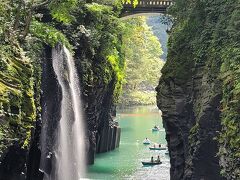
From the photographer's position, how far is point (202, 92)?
18.9 meters

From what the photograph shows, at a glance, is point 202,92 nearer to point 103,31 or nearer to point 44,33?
point 44,33

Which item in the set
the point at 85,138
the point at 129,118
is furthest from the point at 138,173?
the point at 129,118

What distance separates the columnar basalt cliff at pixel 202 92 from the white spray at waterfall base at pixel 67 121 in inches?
179

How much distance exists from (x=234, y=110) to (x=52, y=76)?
31.3ft

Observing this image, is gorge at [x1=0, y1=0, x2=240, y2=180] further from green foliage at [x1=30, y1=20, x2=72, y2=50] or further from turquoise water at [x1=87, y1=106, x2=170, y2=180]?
turquoise water at [x1=87, y1=106, x2=170, y2=180]

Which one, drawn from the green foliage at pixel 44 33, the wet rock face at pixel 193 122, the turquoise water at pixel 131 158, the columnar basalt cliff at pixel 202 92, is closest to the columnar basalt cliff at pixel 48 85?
the green foliage at pixel 44 33

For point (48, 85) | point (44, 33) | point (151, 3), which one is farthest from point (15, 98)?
point (151, 3)

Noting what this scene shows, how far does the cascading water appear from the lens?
22.5 meters

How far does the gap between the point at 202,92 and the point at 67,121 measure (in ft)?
25.3

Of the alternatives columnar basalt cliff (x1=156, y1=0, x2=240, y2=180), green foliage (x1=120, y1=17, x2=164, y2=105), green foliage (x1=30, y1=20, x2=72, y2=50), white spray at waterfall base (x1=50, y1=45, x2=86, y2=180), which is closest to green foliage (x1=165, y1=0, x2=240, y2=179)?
columnar basalt cliff (x1=156, y1=0, x2=240, y2=180)

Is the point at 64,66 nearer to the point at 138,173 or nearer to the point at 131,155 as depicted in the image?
the point at 138,173

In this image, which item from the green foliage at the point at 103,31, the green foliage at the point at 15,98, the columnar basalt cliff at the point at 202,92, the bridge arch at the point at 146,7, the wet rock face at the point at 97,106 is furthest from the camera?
the bridge arch at the point at 146,7

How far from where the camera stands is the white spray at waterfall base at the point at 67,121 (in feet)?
74.5

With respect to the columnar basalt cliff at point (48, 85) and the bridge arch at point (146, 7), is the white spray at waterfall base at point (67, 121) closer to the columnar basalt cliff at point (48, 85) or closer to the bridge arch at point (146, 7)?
the columnar basalt cliff at point (48, 85)
